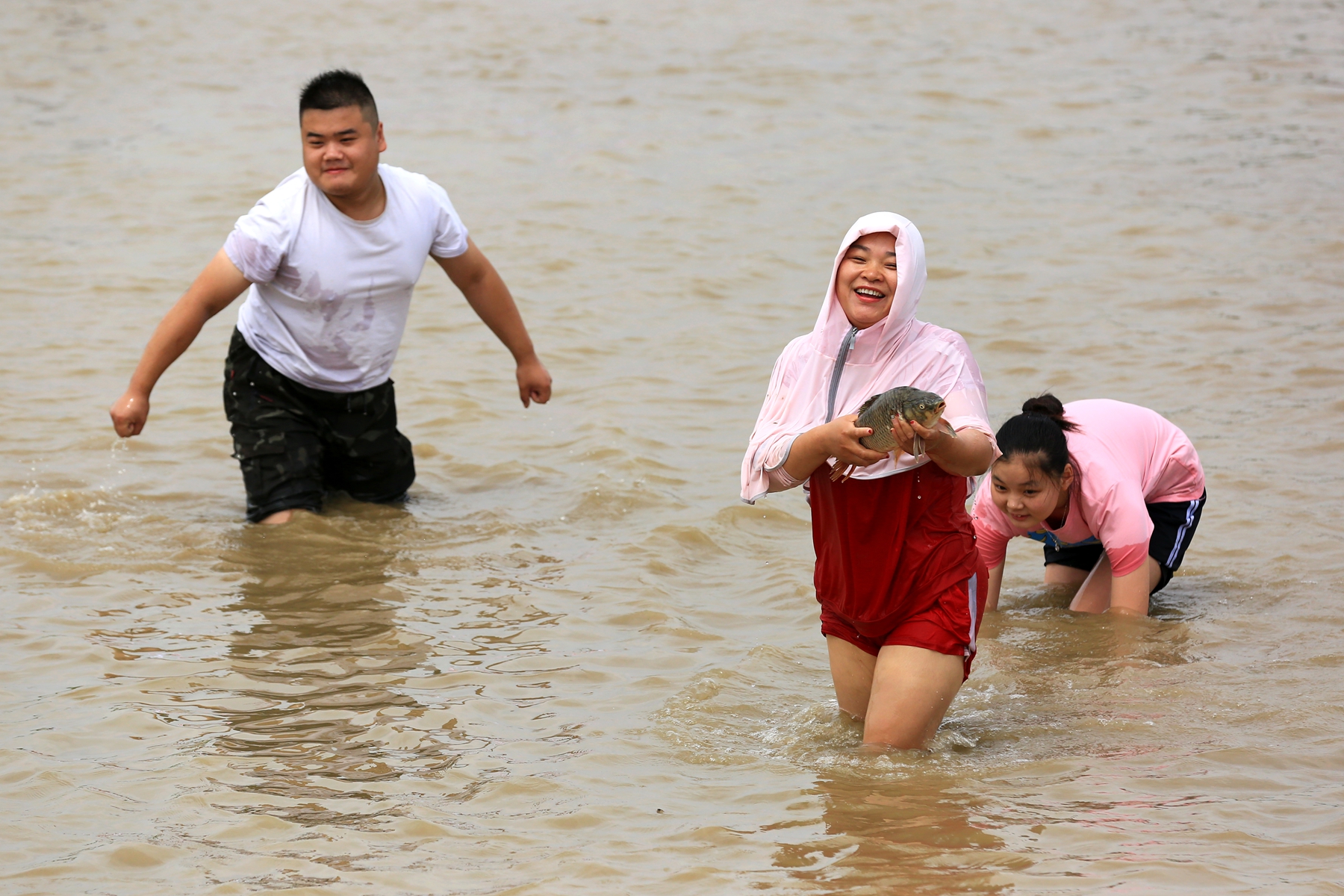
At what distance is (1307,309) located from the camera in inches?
392

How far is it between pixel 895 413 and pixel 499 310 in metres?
3.25

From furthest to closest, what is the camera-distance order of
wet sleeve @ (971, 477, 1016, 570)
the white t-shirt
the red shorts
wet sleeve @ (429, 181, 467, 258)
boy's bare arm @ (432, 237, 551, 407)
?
boy's bare arm @ (432, 237, 551, 407) < wet sleeve @ (429, 181, 467, 258) < the white t-shirt < wet sleeve @ (971, 477, 1016, 570) < the red shorts

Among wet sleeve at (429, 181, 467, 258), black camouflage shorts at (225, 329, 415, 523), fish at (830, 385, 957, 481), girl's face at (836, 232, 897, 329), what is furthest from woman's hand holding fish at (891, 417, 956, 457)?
black camouflage shorts at (225, 329, 415, 523)

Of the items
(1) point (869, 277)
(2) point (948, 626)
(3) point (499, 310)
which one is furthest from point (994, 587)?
(3) point (499, 310)

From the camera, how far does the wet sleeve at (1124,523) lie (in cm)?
531

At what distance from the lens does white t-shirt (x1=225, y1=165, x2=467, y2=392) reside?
19.9 ft

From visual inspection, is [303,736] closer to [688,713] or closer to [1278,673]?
[688,713]

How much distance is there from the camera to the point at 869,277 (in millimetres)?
4168

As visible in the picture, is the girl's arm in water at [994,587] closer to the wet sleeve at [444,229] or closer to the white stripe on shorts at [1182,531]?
the white stripe on shorts at [1182,531]

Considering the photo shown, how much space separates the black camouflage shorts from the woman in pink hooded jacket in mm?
2760

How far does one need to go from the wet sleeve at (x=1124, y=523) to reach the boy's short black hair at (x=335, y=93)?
10.5 feet

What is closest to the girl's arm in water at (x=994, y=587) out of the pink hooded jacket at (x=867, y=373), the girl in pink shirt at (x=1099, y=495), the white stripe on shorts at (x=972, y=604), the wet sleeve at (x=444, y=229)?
the girl in pink shirt at (x=1099, y=495)

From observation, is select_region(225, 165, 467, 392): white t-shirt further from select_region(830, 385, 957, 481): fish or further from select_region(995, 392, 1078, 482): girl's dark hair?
select_region(830, 385, 957, 481): fish

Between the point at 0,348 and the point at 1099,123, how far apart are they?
11.1 m
